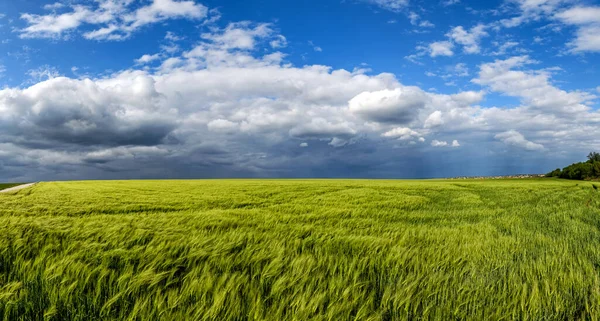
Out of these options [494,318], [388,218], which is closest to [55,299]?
[494,318]

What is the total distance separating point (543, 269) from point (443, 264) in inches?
41.9

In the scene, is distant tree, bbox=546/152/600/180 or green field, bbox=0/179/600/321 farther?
distant tree, bbox=546/152/600/180

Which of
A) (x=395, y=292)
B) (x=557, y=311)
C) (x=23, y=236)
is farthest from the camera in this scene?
(x=23, y=236)

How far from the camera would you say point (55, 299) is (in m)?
2.59

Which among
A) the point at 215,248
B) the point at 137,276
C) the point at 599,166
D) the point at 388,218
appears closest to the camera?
the point at 137,276

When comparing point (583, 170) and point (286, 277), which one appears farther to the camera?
point (583, 170)

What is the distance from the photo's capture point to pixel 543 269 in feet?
11.2

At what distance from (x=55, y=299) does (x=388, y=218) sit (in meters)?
6.53

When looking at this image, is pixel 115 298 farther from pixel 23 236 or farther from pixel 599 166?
pixel 599 166

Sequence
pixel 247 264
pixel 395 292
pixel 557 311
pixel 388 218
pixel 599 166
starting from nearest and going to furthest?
1. pixel 557 311
2. pixel 395 292
3. pixel 247 264
4. pixel 388 218
5. pixel 599 166

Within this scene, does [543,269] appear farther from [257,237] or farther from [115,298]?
[115,298]

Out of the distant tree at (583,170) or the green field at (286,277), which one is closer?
the green field at (286,277)

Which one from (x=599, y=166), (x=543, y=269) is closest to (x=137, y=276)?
(x=543, y=269)

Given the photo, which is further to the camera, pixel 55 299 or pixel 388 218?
pixel 388 218
